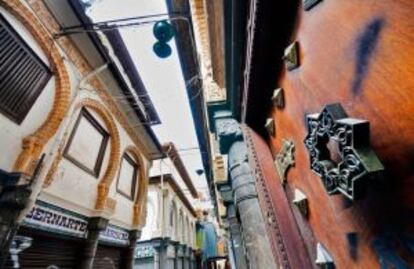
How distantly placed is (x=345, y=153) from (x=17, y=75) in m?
4.70

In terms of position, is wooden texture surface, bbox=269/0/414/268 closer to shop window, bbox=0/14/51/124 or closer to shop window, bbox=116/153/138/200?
shop window, bbox=0/14/51/124

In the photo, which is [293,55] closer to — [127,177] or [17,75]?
[17,75]

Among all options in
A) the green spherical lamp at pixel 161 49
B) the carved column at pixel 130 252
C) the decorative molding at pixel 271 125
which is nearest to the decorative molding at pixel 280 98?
the decorative molding at pixel 271 125

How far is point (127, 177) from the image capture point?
301 inches

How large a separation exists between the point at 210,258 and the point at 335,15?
22848 mm

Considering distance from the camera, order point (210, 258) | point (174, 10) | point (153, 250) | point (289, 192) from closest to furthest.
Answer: point (289, 192) → point (174, 10) → point (153, 250) → point (210, 258)

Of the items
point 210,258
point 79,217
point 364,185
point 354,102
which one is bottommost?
point 364,185

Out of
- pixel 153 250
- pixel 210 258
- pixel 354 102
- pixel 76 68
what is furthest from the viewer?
pixel 210 258

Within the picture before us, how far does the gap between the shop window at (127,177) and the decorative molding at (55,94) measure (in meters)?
3.12

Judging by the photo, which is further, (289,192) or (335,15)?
(289,192)

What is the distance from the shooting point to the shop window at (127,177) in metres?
7.15

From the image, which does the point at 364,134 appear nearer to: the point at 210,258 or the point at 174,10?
the point at 174,10

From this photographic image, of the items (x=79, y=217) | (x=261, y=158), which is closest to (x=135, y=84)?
(x=79, y=217)

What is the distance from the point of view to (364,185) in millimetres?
673
